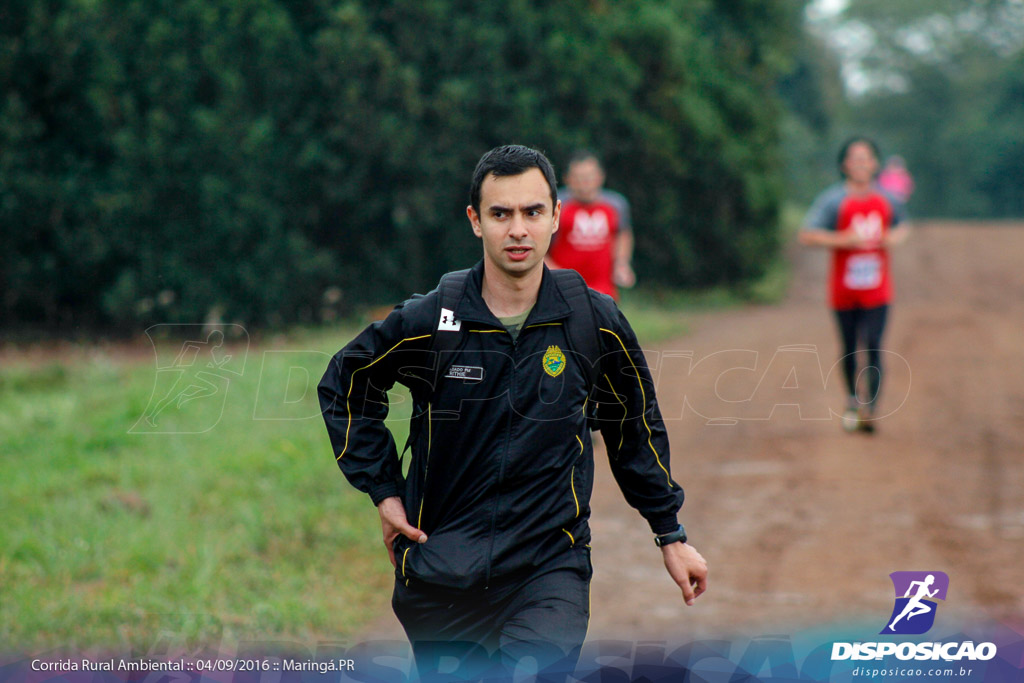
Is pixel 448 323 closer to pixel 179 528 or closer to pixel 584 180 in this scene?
pixel 179 528

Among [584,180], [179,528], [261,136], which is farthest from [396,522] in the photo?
[261,136]

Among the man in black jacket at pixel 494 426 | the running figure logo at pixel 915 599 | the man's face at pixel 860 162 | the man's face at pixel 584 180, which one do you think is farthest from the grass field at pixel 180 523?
the man's face at pixel 860 162

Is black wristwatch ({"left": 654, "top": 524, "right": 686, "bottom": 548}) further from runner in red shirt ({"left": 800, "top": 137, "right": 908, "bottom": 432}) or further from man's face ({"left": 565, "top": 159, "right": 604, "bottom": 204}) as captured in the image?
man's face ({"left": 565, "top": 159, "right": 604, "bottom": 204})

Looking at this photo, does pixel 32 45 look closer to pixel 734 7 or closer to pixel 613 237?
pixel 613 237

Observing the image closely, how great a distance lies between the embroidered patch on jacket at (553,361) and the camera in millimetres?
3156

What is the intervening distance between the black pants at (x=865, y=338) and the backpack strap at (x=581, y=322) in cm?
654

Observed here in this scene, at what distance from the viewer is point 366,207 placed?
690 inches

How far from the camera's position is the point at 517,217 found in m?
3.09

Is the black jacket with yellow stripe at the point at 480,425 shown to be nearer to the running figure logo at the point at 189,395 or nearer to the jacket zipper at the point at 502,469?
the jacket zipper at the point at 502,469

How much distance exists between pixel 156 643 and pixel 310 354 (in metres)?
7.15

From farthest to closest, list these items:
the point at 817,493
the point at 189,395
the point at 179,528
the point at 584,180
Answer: the point at 189,395 → the point at 584,180 → the point at 817,493 → the point at 179,528

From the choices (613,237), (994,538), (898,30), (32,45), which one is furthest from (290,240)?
(898,30)

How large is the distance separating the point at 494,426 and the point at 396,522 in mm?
424

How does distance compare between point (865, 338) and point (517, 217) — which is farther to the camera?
point (865, 338)
